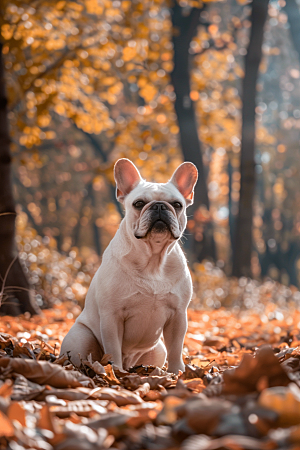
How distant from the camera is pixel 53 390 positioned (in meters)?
2.08

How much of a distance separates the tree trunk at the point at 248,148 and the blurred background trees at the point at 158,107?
0.03m

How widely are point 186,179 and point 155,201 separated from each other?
59cm

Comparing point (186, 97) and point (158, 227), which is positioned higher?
point (186, 97)

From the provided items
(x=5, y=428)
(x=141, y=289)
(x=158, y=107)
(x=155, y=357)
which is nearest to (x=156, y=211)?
(x=141, y=289)

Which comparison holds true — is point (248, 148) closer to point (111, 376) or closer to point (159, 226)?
point (159, 226)

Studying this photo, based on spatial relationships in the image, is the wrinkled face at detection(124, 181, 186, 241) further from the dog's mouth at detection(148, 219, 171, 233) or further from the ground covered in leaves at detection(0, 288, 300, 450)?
the ground covered in leaves at detection(0, 288, 300, 450)

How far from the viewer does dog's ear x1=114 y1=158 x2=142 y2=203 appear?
12.1 ft

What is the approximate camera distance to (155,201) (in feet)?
11.1

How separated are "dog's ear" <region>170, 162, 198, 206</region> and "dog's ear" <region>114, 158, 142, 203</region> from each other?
32cm

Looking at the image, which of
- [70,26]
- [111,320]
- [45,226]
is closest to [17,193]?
[45,226]

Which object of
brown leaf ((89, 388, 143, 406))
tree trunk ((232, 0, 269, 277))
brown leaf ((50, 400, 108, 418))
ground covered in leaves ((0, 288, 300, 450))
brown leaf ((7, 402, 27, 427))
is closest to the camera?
ground covered in leaves ((0, 288, 300, 450))

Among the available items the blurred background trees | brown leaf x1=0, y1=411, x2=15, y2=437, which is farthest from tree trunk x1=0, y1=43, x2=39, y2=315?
brown leaf x1=0, y1=411, x2=15, y2=437

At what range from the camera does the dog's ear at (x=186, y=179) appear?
379 cm

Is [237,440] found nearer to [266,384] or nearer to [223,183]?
[266,384]
